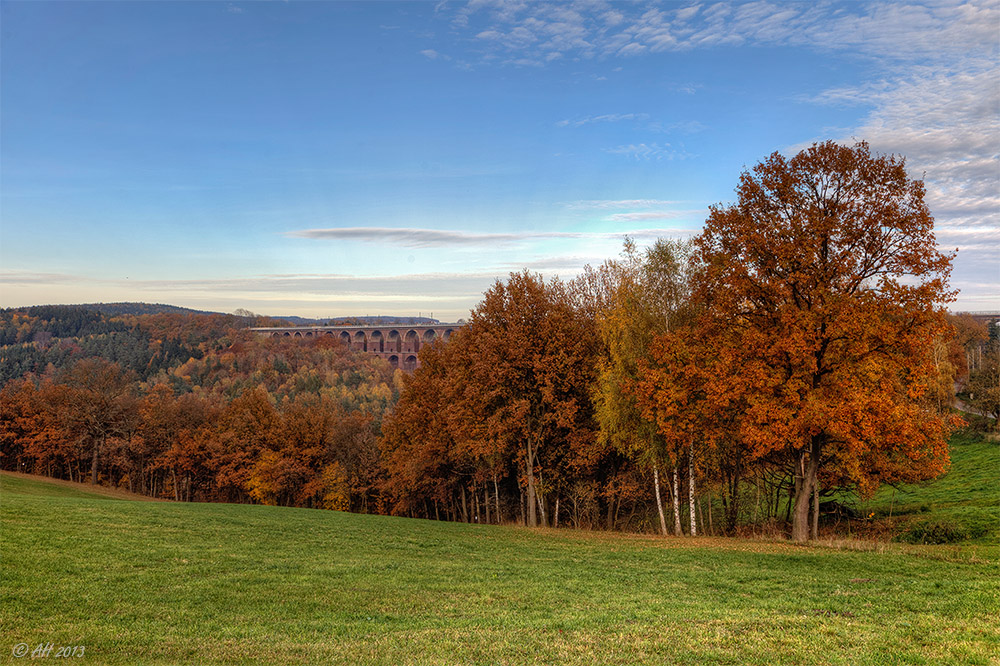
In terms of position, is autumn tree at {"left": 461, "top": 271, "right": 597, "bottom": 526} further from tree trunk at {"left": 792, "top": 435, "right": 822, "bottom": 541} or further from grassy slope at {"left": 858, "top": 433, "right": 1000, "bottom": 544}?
grassy slope at {"left": 858, "top": 433, "right": 1000, "bottom": 544}

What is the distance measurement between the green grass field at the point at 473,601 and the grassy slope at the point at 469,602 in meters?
0.05

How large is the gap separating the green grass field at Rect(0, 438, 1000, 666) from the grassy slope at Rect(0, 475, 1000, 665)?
0.16 feet

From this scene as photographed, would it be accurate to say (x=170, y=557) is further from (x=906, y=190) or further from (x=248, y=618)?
(x=906, y=190)

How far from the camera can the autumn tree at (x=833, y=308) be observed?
21578mm

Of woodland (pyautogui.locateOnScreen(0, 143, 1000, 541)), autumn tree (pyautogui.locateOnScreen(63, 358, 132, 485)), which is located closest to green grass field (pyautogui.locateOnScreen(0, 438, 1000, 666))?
woodland (pyautogui.locateOnScreen(0, 143, 1000, 541))

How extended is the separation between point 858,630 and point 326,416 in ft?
229

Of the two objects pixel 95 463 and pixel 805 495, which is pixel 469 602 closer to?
pixel 805 495

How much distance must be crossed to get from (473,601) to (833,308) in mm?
16624

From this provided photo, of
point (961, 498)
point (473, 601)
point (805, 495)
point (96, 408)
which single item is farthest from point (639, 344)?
point (96, 408)

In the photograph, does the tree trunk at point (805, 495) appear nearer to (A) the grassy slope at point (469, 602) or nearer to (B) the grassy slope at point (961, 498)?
(A) the grassy slope at point (469, 602)

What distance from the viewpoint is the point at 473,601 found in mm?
13898

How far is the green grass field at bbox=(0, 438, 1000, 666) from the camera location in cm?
Result: 989

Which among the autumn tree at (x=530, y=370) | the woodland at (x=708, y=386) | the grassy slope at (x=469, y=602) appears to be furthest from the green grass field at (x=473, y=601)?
the autumn tree at (x=530, y=370)

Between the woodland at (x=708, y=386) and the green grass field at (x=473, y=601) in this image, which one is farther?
the woodland at (x=708, y=386)
